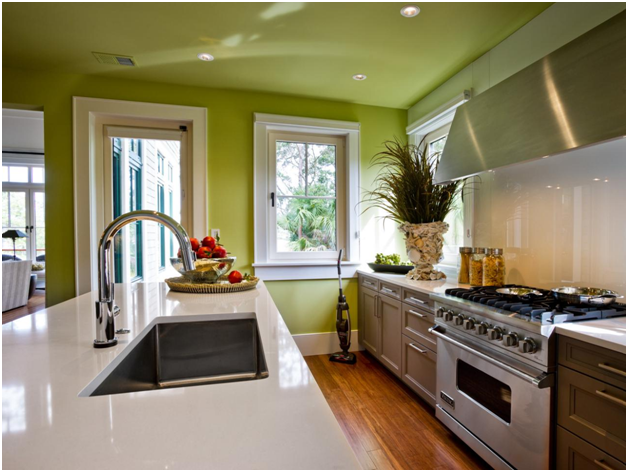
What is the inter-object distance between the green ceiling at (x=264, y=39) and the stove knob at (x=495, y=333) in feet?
5.70

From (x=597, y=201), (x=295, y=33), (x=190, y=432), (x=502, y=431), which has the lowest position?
(x=502, y=431)

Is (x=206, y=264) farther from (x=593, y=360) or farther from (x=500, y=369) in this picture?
(x=593, y=360)

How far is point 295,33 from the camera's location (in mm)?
2178

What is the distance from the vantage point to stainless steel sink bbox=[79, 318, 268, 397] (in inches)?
44.3

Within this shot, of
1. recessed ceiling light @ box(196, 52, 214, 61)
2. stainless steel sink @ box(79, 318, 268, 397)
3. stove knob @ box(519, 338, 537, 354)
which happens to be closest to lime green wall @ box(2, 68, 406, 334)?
recessed ceiling light @ box(196, 52, 214, 61)

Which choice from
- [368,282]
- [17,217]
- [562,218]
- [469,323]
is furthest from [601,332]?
[17,217]

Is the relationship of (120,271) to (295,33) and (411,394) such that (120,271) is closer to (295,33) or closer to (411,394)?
(295,33)

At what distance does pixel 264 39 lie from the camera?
7.39ft

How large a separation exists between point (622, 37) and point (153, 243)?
3.60 m

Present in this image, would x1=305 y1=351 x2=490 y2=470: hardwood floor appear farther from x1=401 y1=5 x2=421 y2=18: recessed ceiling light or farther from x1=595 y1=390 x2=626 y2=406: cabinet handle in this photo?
x1=401 y1=5 x2=421 y2=18: recessed ceiling light

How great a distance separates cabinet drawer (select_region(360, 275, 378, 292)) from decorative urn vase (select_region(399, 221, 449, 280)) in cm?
44

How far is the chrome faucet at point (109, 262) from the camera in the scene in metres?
0.84

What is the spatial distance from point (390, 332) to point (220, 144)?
86.6 inches

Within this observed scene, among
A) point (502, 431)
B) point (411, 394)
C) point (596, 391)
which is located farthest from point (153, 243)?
point (596, 391)
